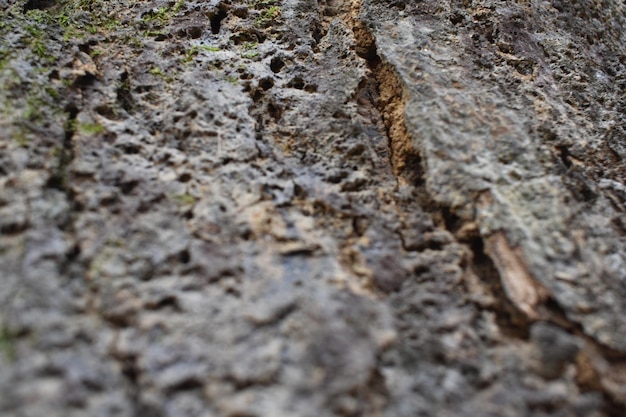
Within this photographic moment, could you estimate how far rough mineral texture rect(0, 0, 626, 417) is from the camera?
0.89 metres

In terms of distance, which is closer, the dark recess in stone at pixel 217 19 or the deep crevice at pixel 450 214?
the deep crevice at pixel 450 214

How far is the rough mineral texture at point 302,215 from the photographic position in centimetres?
89

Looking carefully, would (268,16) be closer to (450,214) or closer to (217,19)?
(217,19)

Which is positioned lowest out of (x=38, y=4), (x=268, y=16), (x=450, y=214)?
(x=450, y=214)

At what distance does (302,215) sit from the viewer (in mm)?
Answer: 1159

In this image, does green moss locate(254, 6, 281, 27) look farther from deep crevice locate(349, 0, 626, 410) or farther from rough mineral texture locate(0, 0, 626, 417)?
deep crevice locate(349, 0, 626, 410)

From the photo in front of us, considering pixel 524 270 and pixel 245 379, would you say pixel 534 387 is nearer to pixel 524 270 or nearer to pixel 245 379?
pixel 524 270

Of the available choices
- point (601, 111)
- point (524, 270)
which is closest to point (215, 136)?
point (524, 270)

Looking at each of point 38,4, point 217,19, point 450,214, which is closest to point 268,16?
point 217,19

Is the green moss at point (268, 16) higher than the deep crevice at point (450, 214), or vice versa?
the green moss at point (268, 16)

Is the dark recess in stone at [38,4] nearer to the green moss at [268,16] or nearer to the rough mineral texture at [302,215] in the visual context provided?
the rough mineral texture at [302,215]

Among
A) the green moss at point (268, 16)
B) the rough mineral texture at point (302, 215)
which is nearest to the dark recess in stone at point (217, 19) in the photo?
the rough mineral texture at point (302, 215)

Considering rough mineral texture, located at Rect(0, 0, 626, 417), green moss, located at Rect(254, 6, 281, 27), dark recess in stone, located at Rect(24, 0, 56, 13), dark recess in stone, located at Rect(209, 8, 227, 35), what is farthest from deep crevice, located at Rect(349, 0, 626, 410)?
dark recess in stone, located at Rect(24, 0, 56, 13)

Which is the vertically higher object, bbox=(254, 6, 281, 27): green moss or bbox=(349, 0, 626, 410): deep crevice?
bbox=(254, 6, 281, 27): green moss
